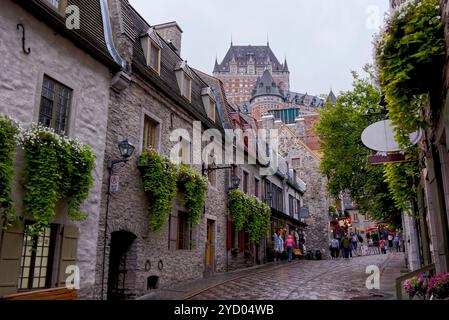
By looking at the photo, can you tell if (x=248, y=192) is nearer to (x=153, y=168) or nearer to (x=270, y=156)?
(x=270, y=156)

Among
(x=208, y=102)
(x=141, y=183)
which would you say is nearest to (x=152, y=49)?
(x=208, y=102)

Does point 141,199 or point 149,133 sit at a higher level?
point 149,133

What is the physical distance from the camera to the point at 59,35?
9.09m

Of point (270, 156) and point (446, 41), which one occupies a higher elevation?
point (270, 156)

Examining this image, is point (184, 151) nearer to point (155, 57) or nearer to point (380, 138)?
point (155, 57)

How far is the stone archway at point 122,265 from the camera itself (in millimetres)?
11078

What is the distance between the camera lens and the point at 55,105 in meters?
8.89

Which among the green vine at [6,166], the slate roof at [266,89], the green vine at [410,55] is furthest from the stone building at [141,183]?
the slate roof at [266,89]

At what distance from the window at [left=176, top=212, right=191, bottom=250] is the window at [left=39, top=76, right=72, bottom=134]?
5.98 metres

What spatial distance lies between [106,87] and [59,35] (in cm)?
184

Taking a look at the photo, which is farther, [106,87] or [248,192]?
[248,192]

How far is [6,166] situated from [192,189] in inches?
293

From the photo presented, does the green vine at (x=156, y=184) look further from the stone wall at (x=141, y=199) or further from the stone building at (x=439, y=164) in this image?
the stone building at (x=439, y=164)
